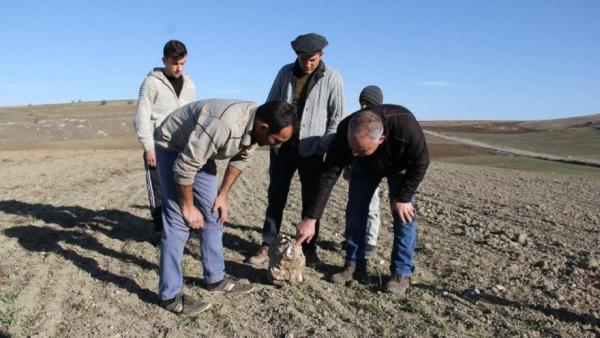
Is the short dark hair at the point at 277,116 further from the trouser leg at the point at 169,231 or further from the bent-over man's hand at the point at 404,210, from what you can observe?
the bent-over man's hand at the point at 404,210

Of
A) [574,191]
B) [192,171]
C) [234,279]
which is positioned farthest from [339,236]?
[574,191]

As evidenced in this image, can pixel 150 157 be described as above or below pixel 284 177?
above

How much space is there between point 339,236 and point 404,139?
2.73 m

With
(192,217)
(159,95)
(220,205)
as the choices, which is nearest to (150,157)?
(159,95)

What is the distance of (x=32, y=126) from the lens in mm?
42594

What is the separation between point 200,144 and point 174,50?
209 centimetres

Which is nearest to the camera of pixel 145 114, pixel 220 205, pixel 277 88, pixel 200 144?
pixel 200 144

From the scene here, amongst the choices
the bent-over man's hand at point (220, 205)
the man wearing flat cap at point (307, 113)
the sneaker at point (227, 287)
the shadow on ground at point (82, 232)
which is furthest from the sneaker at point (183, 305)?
the man wearing flat cap at point (307, 113)

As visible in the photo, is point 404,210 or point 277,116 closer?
point 277,116

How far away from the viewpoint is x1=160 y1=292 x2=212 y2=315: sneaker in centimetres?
406

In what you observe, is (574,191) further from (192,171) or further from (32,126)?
(32,126)

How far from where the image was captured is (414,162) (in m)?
4.22

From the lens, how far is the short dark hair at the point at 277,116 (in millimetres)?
3590

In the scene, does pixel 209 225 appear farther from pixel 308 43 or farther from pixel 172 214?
pixel 308 43
